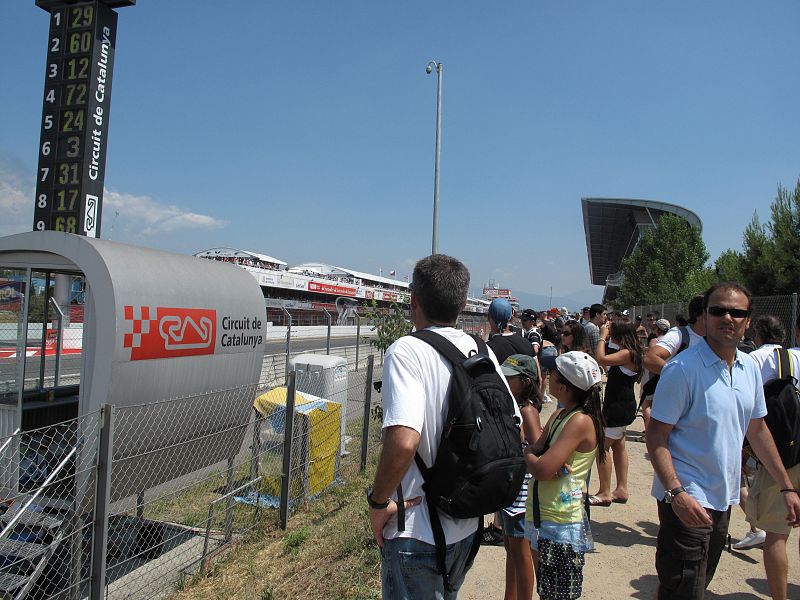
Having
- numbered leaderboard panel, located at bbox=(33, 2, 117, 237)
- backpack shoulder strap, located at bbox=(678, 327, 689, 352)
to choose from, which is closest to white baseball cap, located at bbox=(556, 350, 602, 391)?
backpack shoulder strap, located at bbox=(678, 327, 689, 352)

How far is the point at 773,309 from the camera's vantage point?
36.0ft

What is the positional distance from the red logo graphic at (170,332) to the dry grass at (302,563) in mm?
1892

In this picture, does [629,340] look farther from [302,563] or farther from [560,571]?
[302,563]

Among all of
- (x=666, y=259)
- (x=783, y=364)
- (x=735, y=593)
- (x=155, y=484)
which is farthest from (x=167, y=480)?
(x=666, y=259)

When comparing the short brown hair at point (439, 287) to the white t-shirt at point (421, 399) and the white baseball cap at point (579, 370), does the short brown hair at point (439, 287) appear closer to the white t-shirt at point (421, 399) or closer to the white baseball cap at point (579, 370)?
the white t-shirt at point (421, 399)

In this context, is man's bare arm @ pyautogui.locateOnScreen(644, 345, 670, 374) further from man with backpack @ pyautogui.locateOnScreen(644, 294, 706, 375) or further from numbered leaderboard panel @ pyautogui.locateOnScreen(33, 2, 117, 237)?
numbered leaderboard panel @ pyautogui.locateOnScreen(33, 2, 117, 237)

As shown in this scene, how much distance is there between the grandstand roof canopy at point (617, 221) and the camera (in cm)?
4409

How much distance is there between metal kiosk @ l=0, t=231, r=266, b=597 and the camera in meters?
4.47

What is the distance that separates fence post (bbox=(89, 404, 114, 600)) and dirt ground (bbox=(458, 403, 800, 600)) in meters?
2.44

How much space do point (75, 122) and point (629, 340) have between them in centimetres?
1290

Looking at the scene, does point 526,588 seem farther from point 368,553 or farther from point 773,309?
point 773,309

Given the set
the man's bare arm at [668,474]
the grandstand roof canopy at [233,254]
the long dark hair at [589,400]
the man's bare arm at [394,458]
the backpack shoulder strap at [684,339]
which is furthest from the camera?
the grandstand roof canopy at [233,254]

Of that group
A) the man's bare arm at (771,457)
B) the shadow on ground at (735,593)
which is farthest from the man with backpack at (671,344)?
the man's bare arm at (771,457)

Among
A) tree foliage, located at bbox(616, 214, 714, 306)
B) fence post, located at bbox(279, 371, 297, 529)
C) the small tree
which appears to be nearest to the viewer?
fence post, located at bbox(279, 371, 297, 529)
